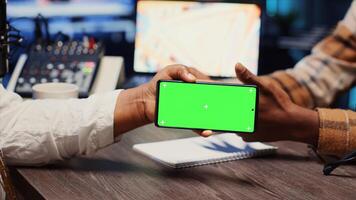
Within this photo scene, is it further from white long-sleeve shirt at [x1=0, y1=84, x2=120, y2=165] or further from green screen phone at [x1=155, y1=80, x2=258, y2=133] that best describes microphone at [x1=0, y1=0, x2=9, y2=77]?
green screen phone at [x1=155, y1=80, x2=258, y2=133]

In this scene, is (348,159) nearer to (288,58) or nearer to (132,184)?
(132,184)

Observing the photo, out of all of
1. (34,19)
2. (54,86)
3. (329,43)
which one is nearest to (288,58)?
(329,43)

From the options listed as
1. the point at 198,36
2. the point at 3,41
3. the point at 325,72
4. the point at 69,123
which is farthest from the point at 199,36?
the point at 69,123

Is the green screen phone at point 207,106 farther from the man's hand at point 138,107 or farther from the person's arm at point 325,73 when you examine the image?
the person's arm at point 325,73

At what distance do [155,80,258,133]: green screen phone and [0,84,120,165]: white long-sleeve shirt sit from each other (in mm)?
143

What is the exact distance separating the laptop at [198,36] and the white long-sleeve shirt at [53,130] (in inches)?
26.6

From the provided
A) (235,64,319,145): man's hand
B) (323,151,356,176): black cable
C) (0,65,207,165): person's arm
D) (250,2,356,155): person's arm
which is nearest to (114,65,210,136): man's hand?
(0,65,207,165): person's arm

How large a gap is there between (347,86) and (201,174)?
0.91 m

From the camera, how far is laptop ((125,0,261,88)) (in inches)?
72.7

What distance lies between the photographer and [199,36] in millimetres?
1852

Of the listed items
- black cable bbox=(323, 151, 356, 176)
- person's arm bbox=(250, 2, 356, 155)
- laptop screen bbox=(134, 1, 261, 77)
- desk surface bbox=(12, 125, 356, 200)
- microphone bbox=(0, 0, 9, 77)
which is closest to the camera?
desk surface bbox=(12, 125, 356, 200)

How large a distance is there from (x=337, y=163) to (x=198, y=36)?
85 centimetres

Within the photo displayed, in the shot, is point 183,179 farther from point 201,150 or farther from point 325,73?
point 325,73

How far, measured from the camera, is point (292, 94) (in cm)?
170
